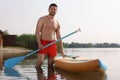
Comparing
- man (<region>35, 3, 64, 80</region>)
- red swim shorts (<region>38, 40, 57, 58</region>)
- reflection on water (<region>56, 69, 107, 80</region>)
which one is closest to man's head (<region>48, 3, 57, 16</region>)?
A: man (<region>35, 3, 64, 80</region>)

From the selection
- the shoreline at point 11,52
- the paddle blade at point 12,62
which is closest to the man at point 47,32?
the paddle blade at point 12,62

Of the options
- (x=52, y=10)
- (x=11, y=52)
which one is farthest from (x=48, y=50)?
(x=11, y=52)

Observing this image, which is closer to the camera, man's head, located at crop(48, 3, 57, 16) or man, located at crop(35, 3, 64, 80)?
man's head, located at crop(48, 3, 57, 16)

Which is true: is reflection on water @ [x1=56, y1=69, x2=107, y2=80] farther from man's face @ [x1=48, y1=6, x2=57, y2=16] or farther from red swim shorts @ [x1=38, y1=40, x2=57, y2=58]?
man's face @ [x1=48, y1=6, x2=57, y2=16]

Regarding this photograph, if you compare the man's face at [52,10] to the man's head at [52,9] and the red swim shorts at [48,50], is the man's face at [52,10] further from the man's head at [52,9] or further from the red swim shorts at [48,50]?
the red swim shorts at [48,50]

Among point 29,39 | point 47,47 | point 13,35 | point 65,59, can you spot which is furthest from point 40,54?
point 13,35

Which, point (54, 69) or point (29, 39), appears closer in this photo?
point (54, 69)

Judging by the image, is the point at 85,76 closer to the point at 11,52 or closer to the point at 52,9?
the point at 52,9

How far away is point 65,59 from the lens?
37.9 feet

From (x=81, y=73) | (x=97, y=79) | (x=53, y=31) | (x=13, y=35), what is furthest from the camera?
(x=13, y=35)

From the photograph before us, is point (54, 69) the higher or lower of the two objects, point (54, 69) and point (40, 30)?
the lower

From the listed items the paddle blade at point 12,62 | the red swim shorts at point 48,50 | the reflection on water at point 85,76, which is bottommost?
the reflection on water at point 85,76

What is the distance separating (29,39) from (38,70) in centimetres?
4681

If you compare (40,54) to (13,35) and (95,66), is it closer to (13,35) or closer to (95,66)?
(95,66)
